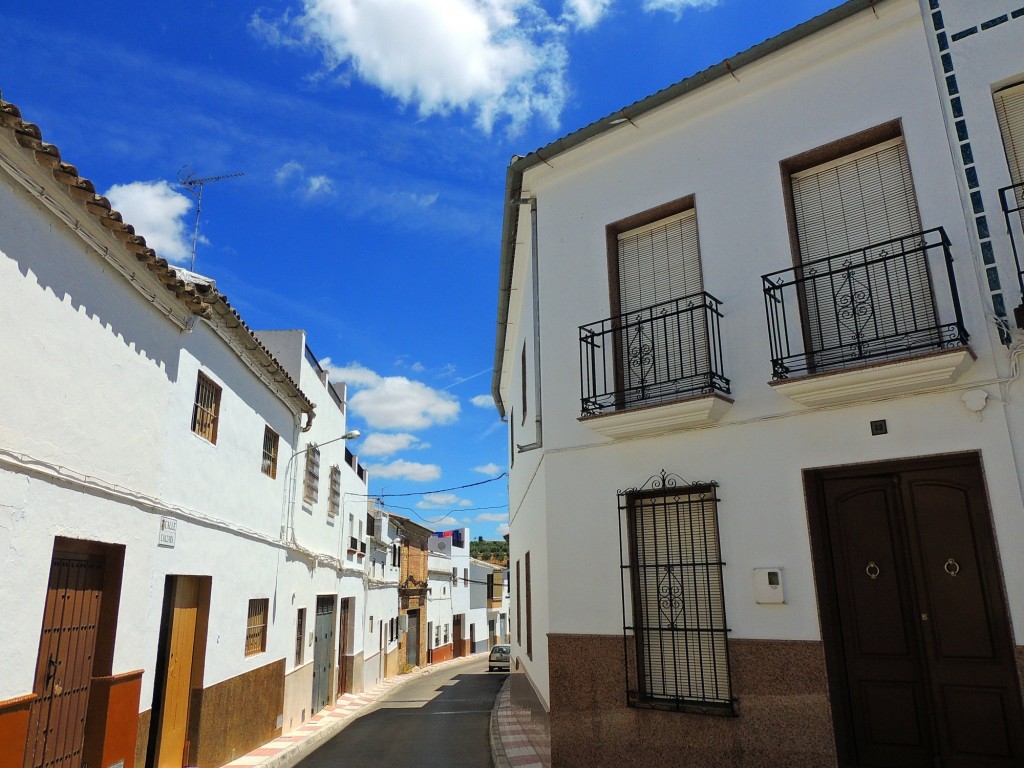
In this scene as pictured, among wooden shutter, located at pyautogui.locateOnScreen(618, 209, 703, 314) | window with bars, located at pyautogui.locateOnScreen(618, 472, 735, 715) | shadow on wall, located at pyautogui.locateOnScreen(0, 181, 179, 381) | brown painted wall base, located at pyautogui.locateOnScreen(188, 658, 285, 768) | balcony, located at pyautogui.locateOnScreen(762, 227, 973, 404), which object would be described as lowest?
brown painted wall base, located at pyautogui.locateOnScreen(188, 658, 285, 768)

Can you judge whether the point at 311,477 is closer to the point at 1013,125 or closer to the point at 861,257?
the point at 861,257

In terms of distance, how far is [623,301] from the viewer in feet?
23.2

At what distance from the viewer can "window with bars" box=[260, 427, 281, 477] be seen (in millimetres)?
11727

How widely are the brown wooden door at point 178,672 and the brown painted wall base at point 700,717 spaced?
4.59 m

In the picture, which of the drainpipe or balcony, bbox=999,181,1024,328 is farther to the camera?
the drainpipe

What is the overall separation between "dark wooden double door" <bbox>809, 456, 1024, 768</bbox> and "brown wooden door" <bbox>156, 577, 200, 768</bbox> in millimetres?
6888

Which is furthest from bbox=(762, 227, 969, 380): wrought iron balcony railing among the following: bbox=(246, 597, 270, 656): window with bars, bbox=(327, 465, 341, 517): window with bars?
bbox=(327, 465, 341, 517): window with bars

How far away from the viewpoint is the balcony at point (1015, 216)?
15.6 feet

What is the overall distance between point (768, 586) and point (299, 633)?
11.0 meters

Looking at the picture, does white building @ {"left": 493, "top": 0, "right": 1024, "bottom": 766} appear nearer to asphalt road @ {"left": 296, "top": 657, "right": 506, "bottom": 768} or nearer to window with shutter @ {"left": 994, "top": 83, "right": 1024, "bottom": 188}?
window with shutter @ {"left": 994, "top": 83, "right": 1024, "bottom": 188}

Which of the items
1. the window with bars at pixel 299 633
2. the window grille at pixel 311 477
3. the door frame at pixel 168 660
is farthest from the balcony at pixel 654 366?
the window with bars at pixel 299 633

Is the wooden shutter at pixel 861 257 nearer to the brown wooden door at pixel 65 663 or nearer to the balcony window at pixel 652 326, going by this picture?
the balcony window at pixel 652 326

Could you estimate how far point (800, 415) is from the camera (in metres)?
5.57

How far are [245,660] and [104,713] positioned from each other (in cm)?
416
